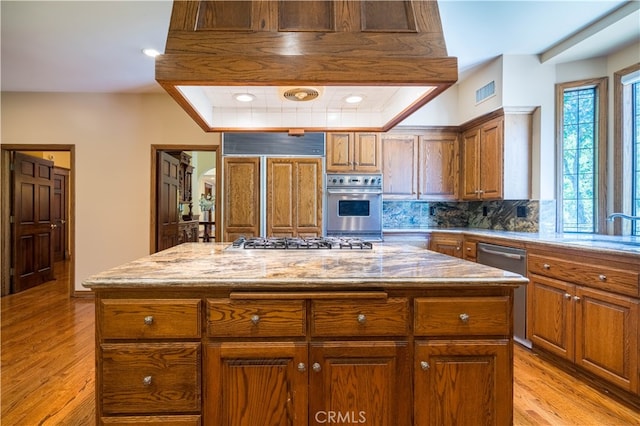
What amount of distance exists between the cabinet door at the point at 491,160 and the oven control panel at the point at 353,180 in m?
1.15

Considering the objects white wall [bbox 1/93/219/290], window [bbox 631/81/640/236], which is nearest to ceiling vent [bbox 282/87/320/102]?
white wall [bbox 1/93/219/290]

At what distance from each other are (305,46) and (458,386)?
5.10 ft

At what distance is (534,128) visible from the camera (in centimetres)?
330

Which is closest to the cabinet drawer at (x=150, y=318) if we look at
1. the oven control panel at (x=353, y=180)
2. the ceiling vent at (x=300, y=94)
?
the ceiling vent at (x=300, y=94)

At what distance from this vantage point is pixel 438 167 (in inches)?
161

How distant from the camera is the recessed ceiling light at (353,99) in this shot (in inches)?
74.0

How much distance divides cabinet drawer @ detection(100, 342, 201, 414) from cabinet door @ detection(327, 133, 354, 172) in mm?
2920

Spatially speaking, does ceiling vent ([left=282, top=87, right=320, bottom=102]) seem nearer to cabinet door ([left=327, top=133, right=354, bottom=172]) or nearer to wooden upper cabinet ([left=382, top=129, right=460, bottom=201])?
cabinet door ([left=327, top=133, right=354, bottom=172])

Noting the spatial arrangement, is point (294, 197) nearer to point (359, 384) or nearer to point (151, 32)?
point (151, 32)

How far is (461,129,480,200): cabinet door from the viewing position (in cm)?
377

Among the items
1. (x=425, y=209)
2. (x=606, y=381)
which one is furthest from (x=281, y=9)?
(x=425, y=209)

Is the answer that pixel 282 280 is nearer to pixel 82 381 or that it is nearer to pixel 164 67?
pixel 164 67

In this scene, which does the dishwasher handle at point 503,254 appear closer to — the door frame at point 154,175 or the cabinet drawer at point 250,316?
the cabinet drawer at point 250,316

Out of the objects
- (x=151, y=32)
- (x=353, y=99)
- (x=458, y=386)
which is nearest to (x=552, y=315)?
(x=458, y=386)
